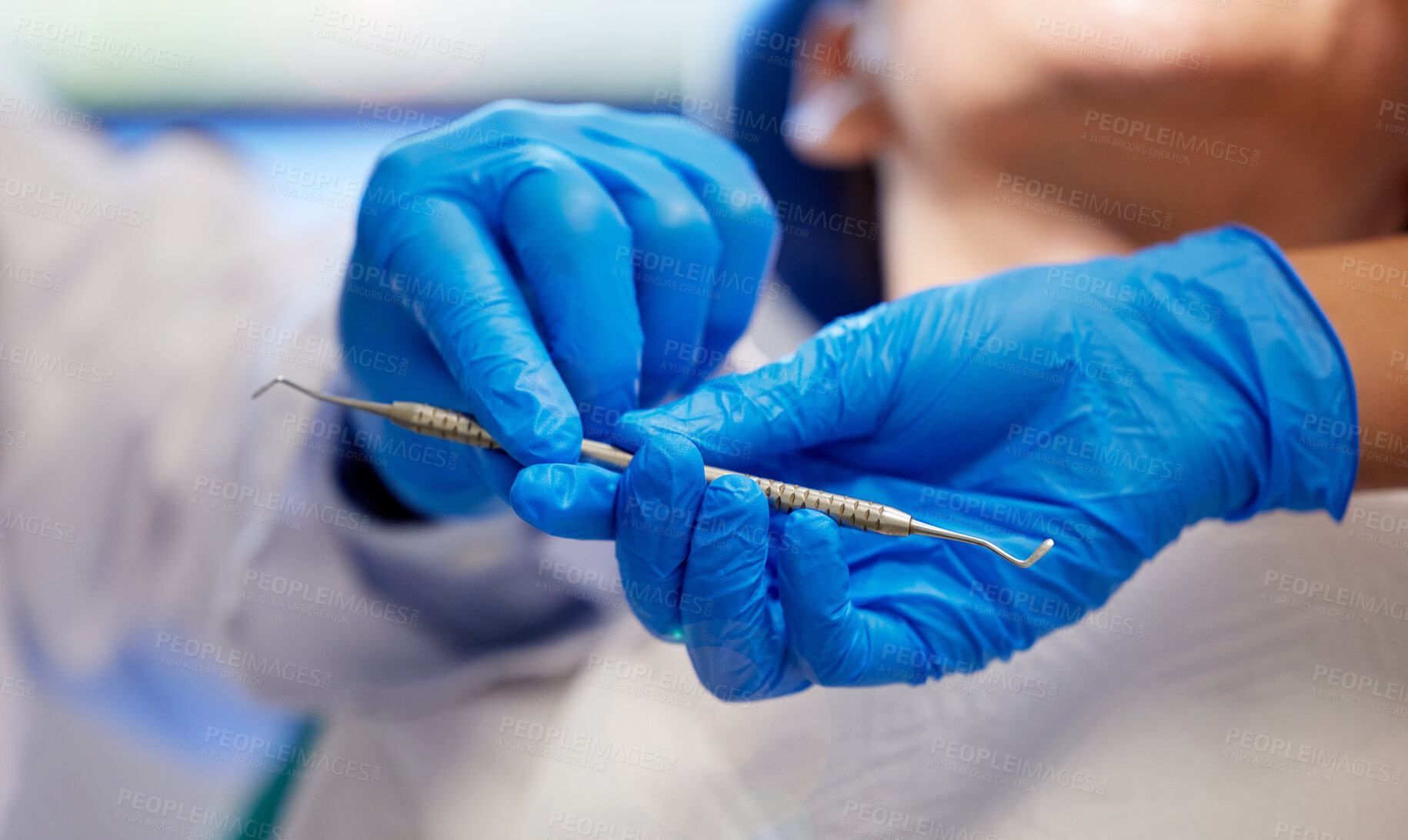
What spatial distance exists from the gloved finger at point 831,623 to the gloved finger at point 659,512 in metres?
0.07

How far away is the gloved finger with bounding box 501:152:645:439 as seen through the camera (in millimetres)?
690

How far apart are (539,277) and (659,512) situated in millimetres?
277

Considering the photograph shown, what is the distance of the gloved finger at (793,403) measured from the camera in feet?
2.10

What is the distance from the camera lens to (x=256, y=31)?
4.05ft

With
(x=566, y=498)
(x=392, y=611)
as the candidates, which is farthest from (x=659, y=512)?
(x=392, y=611)

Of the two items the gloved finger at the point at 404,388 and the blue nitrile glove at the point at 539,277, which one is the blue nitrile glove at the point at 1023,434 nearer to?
the blue nitrile glove at the point at 539,277

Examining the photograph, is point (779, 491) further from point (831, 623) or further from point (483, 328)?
point (483, 328)

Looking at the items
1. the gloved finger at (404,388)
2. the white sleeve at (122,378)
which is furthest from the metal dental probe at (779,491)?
the white sleeve at (122,378)

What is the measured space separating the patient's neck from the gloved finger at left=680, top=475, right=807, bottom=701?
2.13 ft

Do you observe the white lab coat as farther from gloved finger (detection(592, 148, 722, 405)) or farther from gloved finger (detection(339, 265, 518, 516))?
gloved finger (detection(592, 148, 722, 405))

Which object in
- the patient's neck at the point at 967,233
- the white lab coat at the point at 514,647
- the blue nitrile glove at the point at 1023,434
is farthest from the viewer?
the patient's neck at the point at 967,233

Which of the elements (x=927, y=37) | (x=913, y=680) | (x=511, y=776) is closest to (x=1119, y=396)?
(x=913, y=680)

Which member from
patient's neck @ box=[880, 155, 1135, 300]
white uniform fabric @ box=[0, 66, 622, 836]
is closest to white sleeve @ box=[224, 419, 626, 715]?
white uniform fabric @ box=[0, 66, 622, 836]

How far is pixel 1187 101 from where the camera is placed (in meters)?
0.91
